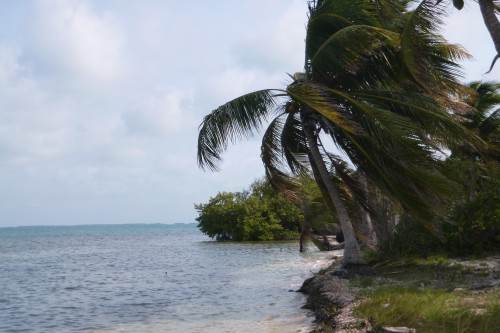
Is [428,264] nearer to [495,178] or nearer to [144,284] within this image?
[495,178]

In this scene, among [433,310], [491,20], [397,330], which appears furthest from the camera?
[491,20]

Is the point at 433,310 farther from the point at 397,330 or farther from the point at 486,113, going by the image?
the point at 486,113

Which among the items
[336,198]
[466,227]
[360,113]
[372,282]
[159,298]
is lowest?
[159,298]

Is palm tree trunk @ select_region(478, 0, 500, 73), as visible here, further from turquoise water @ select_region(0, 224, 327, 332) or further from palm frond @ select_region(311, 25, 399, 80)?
turquoise water @ select_region(0, 224, 327, 332)

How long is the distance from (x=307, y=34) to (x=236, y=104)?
2.93 m

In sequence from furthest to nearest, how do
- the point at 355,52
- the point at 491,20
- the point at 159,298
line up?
1. the point at 159,298
2. the point at 355,52
3. the point at 491,20

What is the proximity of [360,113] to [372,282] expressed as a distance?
3947 mm

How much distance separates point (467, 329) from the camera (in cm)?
667

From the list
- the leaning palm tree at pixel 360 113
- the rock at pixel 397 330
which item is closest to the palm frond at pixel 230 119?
the leaning palm tree at pixel 360 113

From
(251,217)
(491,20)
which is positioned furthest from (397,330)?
(251,217)

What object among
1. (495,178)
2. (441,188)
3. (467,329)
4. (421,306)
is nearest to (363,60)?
(441,188)

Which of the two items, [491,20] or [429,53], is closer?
[491,20]

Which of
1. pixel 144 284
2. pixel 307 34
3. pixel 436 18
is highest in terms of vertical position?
pixel 307 34

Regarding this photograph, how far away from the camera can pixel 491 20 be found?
8.38 metres
